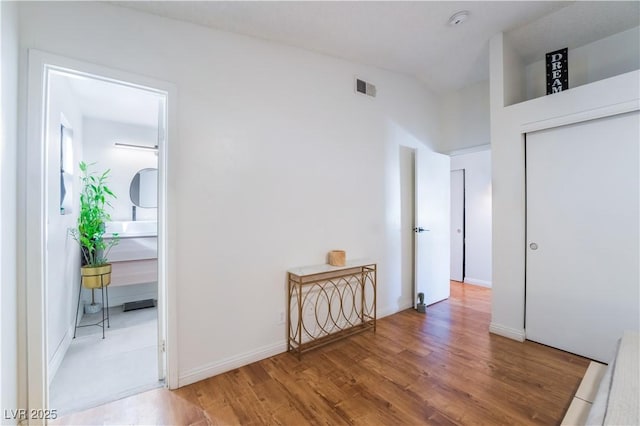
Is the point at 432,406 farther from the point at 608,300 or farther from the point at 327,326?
the point at 608,300

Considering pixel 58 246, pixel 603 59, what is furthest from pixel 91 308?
pixel 603 59

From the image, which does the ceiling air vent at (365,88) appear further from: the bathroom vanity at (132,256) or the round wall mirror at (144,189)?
the bathroom vanity at (132,256)

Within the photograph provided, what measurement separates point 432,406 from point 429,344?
2.86 feet

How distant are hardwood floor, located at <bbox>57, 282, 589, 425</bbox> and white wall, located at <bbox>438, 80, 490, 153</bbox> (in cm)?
240

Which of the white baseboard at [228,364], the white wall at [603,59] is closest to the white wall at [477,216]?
the white wall at [603,59]

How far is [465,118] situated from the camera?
3688mm

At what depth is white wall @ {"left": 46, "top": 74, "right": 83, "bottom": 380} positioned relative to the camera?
2.06 meters

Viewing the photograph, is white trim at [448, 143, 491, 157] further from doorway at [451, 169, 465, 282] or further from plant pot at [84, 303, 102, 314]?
plant pot at [84, 303, 102, 314]

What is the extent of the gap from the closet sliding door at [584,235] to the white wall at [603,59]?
2.40 ft

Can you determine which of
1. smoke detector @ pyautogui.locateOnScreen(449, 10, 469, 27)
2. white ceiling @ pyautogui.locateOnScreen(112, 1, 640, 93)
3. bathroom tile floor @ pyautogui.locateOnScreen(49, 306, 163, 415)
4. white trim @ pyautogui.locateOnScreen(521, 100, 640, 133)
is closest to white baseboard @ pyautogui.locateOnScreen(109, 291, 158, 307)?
bathroom tile floor @ pyautogui.locateOnScreen(49, 306, 163, 415)

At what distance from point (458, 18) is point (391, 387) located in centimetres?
289

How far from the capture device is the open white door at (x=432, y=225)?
344 cm

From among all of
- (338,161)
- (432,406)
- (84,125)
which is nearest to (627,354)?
(432,406)

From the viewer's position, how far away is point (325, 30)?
2.30m
